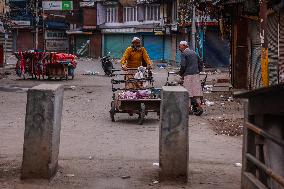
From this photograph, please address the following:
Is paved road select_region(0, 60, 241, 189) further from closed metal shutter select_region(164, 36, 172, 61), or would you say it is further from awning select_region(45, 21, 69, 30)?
awning select_region(45, 21, 69, 30)

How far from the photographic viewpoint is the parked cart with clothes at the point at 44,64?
1133 inches

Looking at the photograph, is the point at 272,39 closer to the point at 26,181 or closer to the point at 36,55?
the point at 26,181

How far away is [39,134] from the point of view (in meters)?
7.18

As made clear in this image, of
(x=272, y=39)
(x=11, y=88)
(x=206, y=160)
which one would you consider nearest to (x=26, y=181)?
(x=206, y=160)

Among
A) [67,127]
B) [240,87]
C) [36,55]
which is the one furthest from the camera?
[36,55]

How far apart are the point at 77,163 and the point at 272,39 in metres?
9.87

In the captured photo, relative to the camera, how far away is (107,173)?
25.5 feet

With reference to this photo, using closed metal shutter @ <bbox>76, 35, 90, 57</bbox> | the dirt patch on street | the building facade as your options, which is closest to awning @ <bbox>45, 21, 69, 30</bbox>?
closed metal shutter @ <bbox>76, 35, 90, 57</bbox>

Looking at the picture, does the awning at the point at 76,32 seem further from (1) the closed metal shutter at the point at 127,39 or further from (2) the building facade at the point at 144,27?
(1) the closed metal shutter at the point at 127,39

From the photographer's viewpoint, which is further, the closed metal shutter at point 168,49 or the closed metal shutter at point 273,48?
the closed metal shutter at point 168,49

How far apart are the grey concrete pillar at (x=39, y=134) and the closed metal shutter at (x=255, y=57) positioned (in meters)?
12.6

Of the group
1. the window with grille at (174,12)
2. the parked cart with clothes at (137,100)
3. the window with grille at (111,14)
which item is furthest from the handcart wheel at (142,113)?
the window with grille at (111,14)

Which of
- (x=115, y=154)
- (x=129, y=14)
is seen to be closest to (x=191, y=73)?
(x=115, y=154)

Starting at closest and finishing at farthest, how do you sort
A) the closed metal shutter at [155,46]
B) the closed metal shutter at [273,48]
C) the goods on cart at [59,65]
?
1. the closed metal shutter at [273,48]
2. the goods on cart at [59,65]
3. the closed metal shutter at [155,46]
